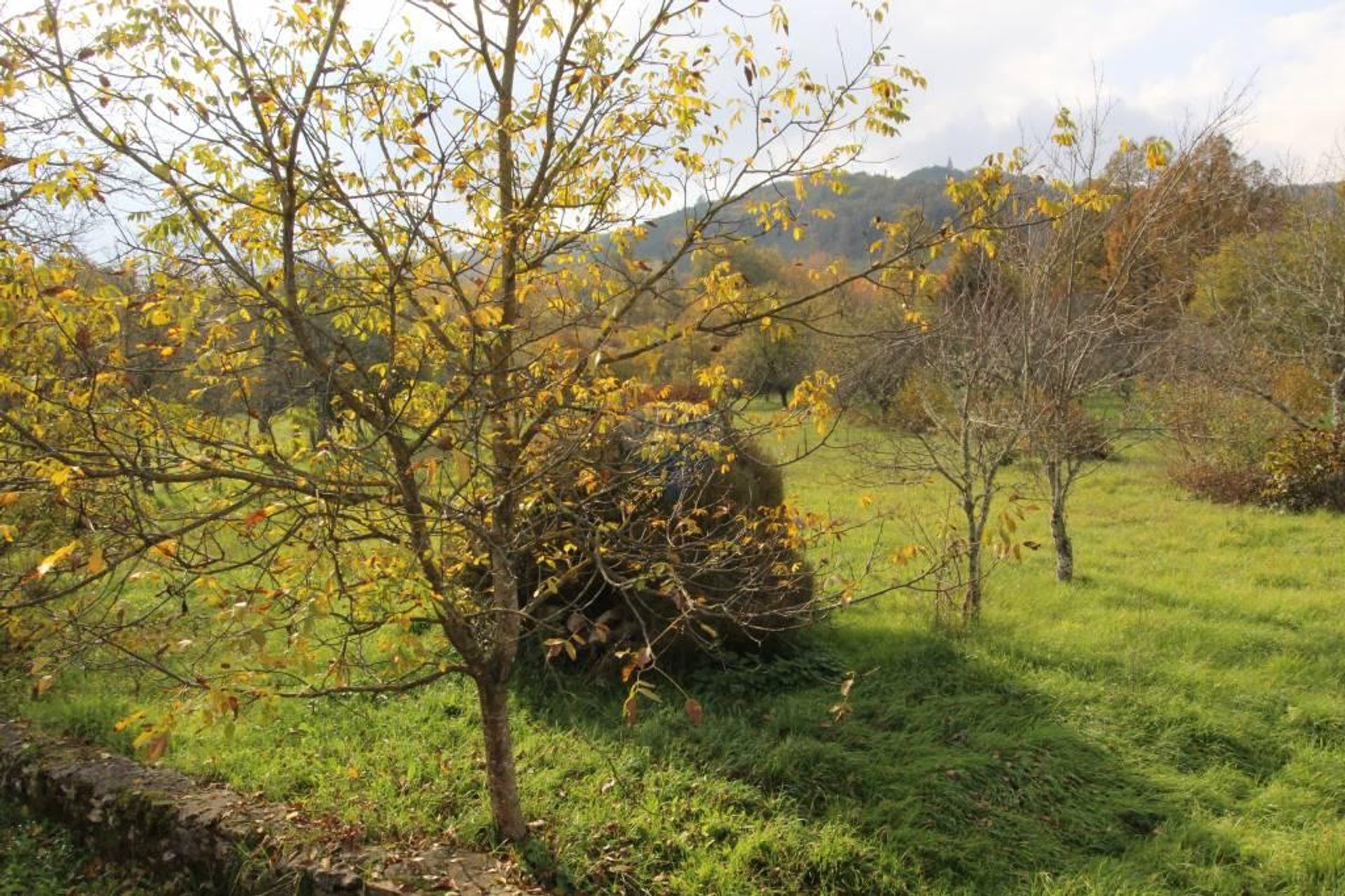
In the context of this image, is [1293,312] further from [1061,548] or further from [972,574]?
[972,574]

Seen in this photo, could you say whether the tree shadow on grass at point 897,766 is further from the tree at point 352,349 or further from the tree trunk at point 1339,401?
the tree trunk at point 1339,401

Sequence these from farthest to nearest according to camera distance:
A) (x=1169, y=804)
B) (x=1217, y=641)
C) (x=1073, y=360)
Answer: (x=1073, y=360) < (x=1217, y=641) < (x=1169, y=804)

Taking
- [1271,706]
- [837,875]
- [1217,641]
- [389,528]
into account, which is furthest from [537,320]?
[1217,641]

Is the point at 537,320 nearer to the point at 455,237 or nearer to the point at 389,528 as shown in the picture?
the point at 455,237

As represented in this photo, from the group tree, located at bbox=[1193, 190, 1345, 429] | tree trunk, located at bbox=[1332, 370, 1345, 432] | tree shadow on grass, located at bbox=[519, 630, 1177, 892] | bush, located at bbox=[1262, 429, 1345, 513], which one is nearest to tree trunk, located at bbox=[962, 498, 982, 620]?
tree shadow on grass, located at bbox=[519, 630, 1177, 892]

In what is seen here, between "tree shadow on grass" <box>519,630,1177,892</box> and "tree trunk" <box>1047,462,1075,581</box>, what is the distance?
279 cm

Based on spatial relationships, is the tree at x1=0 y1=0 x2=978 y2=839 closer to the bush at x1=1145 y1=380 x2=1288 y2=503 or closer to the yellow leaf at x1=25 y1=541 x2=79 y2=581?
the yellow leaf at x1=25 y1=541 x2=79 y2=581

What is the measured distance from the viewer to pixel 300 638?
2.43 metres

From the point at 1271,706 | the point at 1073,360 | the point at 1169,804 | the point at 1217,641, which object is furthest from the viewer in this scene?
the point at 1073,360

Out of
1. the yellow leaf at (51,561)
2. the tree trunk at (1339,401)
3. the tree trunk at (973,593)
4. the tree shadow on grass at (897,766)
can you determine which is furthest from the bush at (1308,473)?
the yellow leaf at (51,561)

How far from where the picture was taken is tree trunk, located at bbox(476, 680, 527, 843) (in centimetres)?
407

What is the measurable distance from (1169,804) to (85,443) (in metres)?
5.55

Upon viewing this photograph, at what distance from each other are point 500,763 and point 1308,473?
13009 millimetres

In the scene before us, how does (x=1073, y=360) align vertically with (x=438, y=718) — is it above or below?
above
